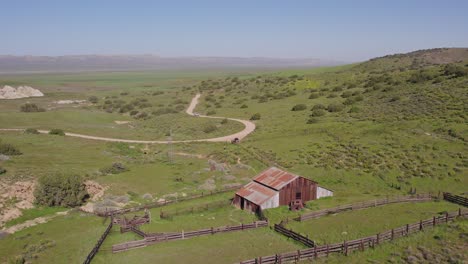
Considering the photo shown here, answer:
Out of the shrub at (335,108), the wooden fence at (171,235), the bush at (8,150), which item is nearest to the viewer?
the wooden fence at (171,235)

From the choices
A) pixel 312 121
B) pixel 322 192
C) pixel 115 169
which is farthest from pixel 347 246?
pixel 312 121

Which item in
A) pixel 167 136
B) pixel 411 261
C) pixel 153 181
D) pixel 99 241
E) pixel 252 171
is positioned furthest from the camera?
pixel 167 136

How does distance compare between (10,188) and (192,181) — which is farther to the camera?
(192,181)

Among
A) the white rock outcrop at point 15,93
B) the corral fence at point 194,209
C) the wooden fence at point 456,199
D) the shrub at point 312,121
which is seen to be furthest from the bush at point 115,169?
the white rock outcrop at point 15,93

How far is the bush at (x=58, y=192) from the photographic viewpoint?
37.3m

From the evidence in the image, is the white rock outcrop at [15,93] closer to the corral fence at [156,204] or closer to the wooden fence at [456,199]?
the corral fence at [156,204]

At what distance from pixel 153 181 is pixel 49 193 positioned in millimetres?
11456

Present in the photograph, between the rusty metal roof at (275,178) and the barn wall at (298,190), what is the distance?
1.36 feet

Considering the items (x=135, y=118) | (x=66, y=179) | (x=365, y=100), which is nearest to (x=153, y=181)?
(x=66, y=179)

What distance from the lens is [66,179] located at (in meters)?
38.9

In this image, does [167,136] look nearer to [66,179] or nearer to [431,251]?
[66,179]

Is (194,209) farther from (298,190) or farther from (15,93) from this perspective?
(15,93)

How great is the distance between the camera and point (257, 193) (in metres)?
36.6

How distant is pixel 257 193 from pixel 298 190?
12.5ft
